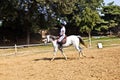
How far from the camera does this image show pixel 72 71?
13.9 metres

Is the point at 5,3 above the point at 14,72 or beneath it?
above

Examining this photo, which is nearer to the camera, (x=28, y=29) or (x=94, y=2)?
(x=28, y=29)

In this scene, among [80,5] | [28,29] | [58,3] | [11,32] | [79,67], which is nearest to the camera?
[79,67]

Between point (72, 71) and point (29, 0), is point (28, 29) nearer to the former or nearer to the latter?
point (29, 0)

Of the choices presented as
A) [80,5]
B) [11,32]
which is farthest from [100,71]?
[80,5]

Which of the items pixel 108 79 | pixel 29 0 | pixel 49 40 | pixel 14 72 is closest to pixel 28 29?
pixel 29 0

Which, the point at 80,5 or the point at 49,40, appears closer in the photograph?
the point at 49,40

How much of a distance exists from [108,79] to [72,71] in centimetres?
256

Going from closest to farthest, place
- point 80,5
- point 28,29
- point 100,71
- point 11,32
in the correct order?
1. point 100,71
2. point 28,29
3. point 11,32
4. point 80,5

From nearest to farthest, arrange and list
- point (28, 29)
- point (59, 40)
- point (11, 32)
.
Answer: point (59, 40) → point (28, 29) → point (11, 32)

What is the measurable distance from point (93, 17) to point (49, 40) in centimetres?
2199

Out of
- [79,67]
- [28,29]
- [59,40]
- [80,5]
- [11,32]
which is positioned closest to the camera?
[79,67]

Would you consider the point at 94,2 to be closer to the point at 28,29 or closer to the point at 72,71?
the point at 28,29

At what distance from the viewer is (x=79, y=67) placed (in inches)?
586
